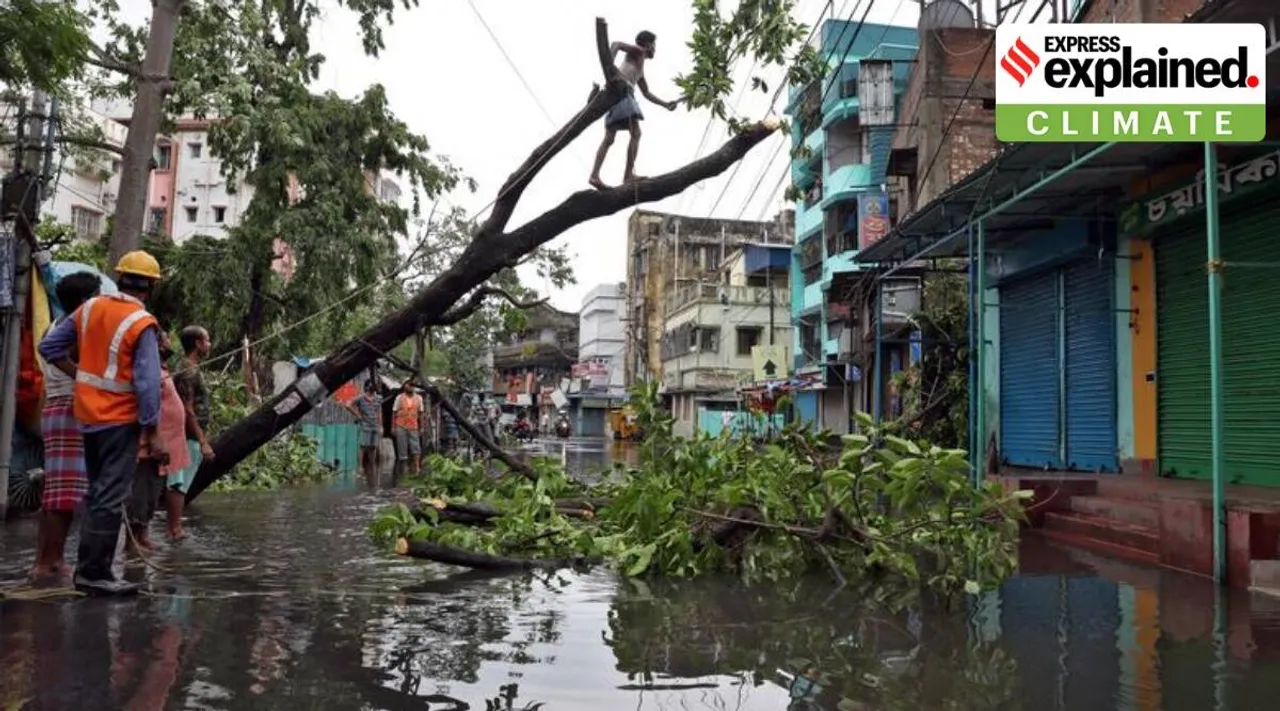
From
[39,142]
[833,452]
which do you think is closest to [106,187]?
[39,142]

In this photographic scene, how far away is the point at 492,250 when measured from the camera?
8.73 metres

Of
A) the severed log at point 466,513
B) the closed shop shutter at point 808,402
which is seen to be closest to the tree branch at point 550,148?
the severed log at point 466,513

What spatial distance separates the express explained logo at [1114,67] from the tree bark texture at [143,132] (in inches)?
315

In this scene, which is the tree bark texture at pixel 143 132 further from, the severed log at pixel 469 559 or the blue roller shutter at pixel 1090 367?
the blue roller shutter at pixel 1090 367

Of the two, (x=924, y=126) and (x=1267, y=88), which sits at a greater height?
(x=924, y=126)

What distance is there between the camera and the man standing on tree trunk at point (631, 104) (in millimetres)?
8211

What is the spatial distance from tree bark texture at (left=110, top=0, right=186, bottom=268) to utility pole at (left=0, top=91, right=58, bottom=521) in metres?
1.40

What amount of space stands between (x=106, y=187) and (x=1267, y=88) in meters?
52.8

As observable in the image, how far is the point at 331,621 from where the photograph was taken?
4.86 m

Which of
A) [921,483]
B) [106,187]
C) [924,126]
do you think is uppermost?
[106,187]

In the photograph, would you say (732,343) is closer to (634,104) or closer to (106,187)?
(106,187)

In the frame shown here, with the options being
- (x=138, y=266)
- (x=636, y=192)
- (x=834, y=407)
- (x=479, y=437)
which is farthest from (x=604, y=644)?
(x=834, y=407)

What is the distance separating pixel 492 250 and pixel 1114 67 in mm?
5420

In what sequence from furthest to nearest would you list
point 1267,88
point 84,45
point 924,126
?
point 924,126 → point 1267,88 → point 84,45
